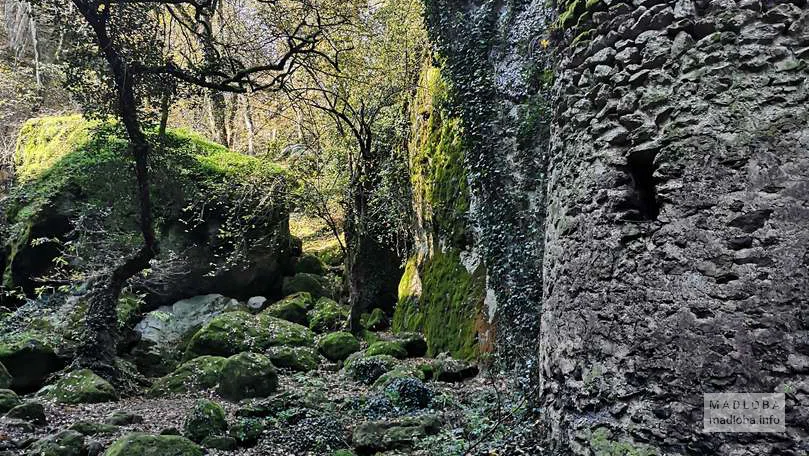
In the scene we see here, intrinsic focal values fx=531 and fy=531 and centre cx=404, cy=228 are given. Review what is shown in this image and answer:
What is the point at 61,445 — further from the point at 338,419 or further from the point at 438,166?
the point at 438,166

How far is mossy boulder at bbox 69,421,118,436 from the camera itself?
5.18 m

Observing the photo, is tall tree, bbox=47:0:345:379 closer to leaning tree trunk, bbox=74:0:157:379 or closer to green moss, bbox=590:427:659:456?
leaning tree trunk, bbox=74:0:157:379

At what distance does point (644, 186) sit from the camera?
10.3ft

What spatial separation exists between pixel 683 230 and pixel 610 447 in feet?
4.08

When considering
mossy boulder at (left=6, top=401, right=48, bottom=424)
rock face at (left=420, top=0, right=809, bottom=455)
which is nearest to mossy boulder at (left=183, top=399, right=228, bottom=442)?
mossy boulder at (left=6, top=401, right=48, bottom=424)

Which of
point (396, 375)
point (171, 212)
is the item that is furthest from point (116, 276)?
point (396, 375)

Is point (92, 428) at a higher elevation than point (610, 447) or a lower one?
lower

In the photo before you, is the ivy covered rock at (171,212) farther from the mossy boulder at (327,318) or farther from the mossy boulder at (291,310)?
the mossy boulder at (327,318)

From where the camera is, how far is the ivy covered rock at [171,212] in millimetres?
8820

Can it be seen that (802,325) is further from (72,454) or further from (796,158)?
(72,454)

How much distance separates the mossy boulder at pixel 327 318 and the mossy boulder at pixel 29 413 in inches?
226

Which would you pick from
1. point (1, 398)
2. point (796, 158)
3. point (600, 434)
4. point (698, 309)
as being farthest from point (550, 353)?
point (1, 398)

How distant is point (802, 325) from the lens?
2.44 meters

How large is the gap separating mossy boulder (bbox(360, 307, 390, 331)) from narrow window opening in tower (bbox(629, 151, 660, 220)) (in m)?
8.95
